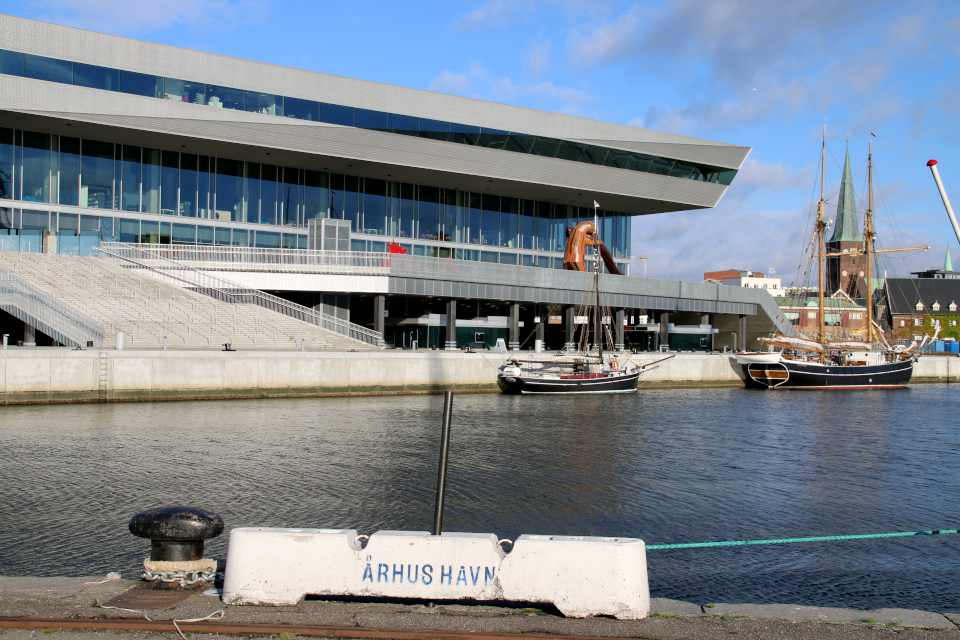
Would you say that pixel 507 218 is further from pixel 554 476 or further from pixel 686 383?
pixel 554 476

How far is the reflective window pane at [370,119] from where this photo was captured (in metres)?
50.1

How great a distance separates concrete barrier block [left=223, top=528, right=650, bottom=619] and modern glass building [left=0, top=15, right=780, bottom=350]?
4025cm

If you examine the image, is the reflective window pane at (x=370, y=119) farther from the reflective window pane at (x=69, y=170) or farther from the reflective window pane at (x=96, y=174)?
the reflective window pane at (x=69, y=170)

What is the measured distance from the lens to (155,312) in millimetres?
37781

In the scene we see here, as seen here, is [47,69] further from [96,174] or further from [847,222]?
[847,222]

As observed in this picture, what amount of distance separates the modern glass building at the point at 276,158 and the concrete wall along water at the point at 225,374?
9.12 m

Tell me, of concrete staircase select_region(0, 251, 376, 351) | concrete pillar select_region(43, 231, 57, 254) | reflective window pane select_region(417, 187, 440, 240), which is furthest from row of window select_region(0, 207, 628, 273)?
concrete staircase select_region(0, 251, 376, 351)

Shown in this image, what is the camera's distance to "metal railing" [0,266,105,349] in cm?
3347

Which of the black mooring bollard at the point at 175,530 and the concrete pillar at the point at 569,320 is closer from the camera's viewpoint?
the black mooring bollard at the point at 175,530

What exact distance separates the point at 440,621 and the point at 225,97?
45297mm

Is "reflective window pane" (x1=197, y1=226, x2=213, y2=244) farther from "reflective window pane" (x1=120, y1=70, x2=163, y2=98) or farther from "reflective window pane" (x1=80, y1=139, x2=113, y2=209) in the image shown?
"reflective window pane" (x1=120, y1=70, x2=163, y2=98)

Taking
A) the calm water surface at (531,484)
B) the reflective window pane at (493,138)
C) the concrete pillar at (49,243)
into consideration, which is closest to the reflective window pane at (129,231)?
the concrete pillar at (49,243)

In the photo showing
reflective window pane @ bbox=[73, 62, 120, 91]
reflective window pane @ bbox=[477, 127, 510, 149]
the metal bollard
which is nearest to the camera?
the metal bollard

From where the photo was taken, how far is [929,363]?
65.6m
